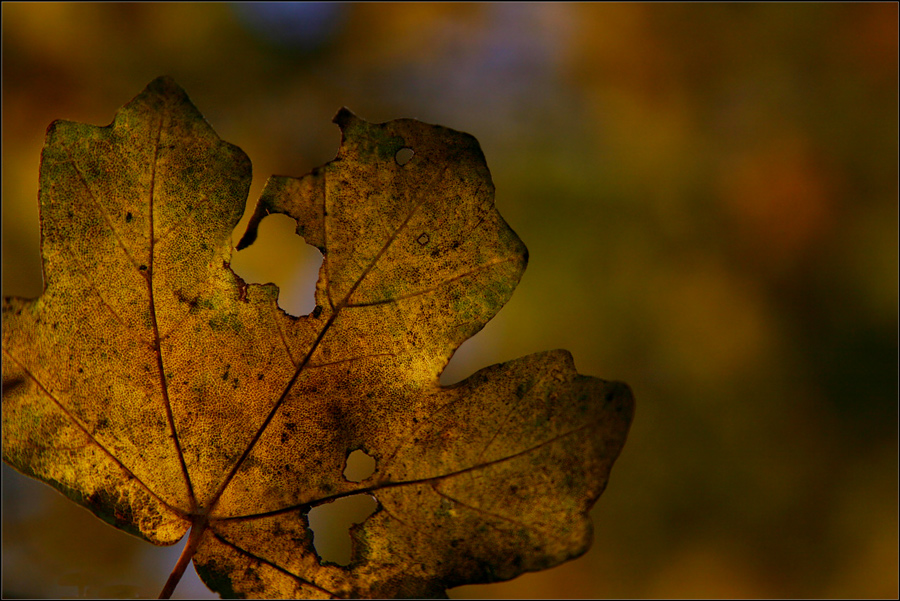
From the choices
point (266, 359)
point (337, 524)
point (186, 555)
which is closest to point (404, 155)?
point (266, 359)

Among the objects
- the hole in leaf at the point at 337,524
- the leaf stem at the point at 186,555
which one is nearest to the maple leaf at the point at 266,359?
the leaf stem at the point at 186,555

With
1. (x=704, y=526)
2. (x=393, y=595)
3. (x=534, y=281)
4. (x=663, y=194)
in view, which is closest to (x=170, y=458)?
(x=393, y=595)

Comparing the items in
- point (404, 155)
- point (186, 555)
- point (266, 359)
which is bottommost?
point (186, 555)

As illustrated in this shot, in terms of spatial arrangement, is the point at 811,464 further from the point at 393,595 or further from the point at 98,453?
the point at 98,453

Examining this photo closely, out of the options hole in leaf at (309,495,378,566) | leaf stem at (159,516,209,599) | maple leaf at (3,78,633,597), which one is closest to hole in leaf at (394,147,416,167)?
maple leaf at (3,78,633,597)

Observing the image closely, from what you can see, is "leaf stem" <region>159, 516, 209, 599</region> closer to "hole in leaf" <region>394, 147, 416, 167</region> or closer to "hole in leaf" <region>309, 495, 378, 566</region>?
"hole in leaf" <region>394, 147, 416, 167</region>

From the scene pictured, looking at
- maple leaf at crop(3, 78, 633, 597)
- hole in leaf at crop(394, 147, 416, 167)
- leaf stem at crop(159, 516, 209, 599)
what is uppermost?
hole in leaf at crop(394, 147, 416, 167)

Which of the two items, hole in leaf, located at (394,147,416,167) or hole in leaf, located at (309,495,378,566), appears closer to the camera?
hole in leaf, located at (394,147,416,167)

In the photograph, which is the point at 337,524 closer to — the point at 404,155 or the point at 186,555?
the point at 186,555
